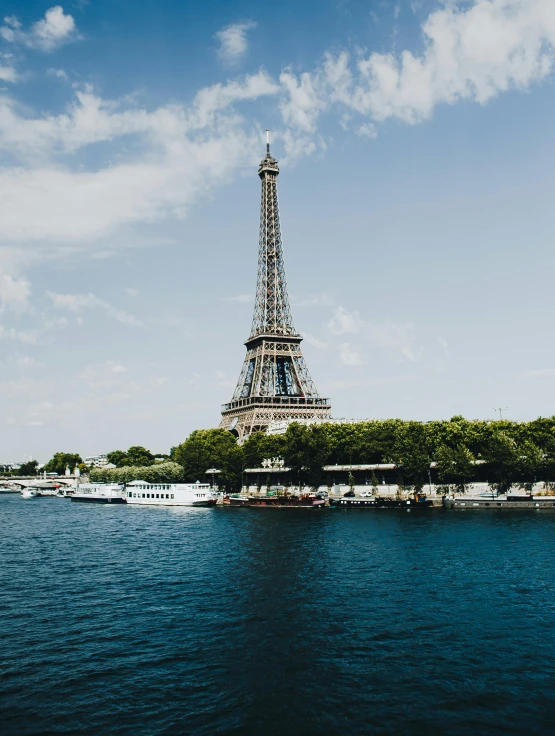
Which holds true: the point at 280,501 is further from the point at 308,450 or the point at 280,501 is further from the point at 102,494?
the point at 102,494

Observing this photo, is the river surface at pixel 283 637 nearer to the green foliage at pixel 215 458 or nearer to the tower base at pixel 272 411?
the green foliage at pixel 215 458

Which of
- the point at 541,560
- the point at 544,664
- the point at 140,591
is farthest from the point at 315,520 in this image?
the point at 544,664

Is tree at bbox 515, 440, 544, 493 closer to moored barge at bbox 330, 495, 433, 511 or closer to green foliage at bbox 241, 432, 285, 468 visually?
moored barge at bbox 330, 495, 433, 511

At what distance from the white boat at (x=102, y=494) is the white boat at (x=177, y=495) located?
8.10 meters

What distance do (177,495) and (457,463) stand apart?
187 feet

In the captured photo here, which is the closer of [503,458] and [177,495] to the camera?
[503,458]

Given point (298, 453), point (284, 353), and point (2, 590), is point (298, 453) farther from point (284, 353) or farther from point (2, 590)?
point (2, 590)

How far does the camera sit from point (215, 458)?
149750 millimetres

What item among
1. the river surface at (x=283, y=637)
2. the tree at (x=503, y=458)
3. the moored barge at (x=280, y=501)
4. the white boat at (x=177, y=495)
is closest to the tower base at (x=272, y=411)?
the white boat at (x=177, y=495)

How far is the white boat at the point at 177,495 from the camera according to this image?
12791 cm

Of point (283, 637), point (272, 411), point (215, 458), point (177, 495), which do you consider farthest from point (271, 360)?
point (283, 637)

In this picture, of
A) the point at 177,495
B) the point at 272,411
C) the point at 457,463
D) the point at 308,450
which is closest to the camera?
the point at 457,463

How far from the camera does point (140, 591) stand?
47375 mm

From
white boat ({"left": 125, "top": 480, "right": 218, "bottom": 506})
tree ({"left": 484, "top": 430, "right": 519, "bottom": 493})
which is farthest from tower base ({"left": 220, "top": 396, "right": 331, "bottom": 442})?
tree ({"left": 484, "top": 430, "right": 519, "bottom": 493})
